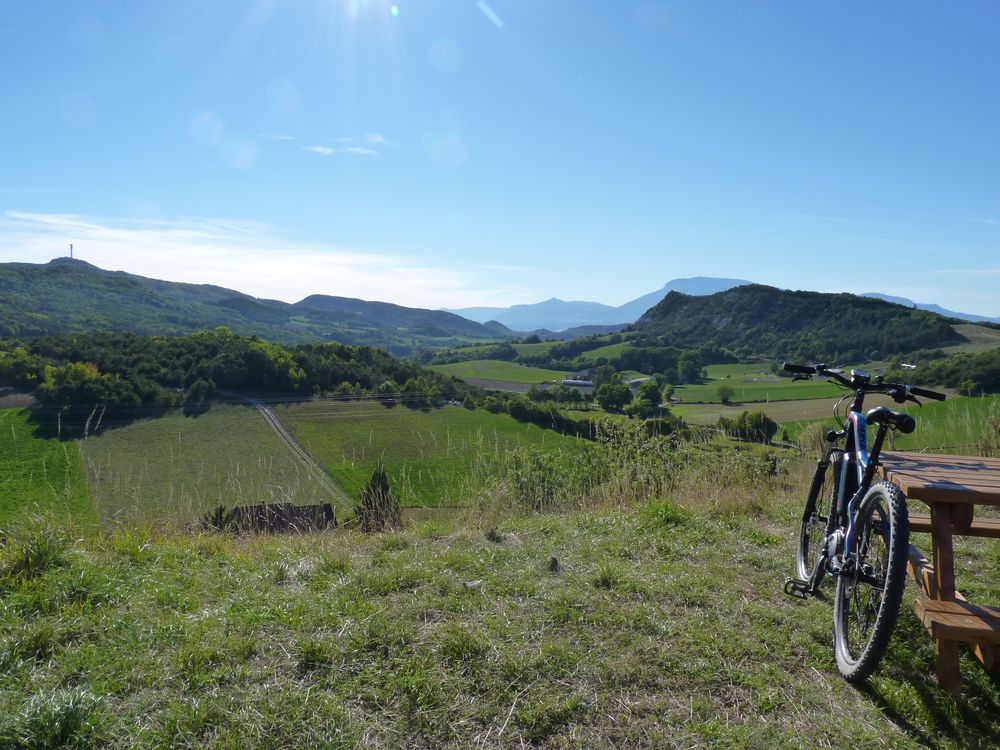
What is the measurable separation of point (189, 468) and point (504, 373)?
2130 inches

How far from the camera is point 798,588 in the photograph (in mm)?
3582

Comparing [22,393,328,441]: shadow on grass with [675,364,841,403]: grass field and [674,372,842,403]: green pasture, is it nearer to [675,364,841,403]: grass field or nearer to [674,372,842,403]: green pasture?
[674,372,842,403]: green pasture

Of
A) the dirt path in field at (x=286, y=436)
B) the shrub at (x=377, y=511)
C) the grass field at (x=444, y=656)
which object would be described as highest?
the grass field at (x=444, y=656)

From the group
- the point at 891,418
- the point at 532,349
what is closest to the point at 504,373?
the point at 532,349

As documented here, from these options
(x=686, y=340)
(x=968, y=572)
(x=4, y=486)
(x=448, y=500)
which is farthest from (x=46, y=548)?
(x=686, y=340)

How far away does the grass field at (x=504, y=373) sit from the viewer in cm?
6410

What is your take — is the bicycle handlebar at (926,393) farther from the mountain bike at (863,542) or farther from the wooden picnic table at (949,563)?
the wooden picnic table at (949,563)

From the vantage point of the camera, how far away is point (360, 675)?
2.64 meters

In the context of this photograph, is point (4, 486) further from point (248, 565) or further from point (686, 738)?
point (686, 738)

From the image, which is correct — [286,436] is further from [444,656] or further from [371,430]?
[444,656]

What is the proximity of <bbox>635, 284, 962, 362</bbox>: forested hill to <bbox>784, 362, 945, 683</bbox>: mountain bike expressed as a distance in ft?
141

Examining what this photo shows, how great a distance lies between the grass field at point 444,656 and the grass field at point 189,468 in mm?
1712

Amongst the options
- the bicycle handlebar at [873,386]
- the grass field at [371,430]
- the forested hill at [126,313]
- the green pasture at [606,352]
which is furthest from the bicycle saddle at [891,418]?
the forested hill at [126,313]

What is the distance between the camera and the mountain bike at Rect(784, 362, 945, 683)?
2.49 metres
